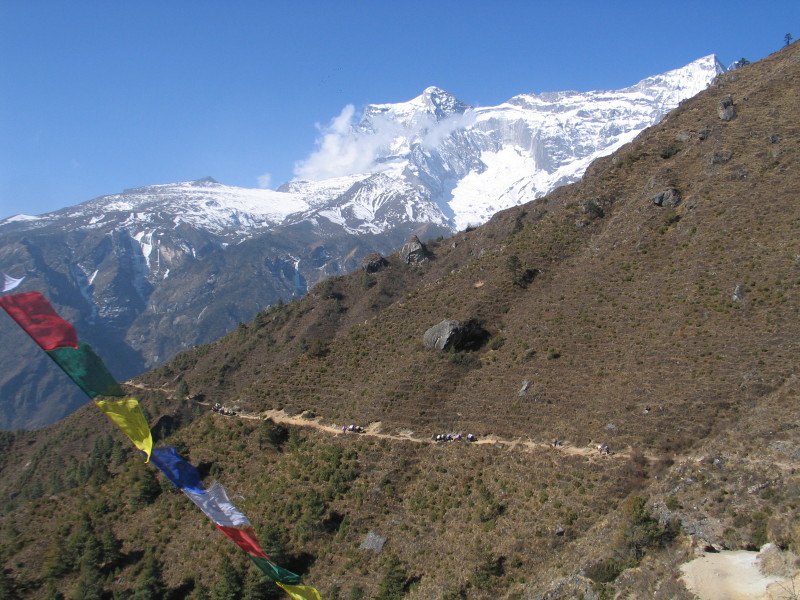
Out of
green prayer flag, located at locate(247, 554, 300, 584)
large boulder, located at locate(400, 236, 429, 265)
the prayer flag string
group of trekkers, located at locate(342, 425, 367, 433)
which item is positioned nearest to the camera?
the prayer flag string

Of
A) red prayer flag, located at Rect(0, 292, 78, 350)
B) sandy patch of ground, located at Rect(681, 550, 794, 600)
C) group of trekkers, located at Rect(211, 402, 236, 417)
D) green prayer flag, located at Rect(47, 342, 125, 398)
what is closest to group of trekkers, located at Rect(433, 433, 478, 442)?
sandy patch of ground, located at Rect(681, 550, 794, 600)

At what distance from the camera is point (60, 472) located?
104 m

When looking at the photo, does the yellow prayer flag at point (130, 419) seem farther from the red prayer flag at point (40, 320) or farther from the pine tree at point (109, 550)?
the pine tree at point (109, 550)

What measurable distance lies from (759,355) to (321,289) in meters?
100

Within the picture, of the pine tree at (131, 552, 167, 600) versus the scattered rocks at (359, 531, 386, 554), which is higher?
the pine tree at (131, 552, 167, 600)

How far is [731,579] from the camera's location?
20.7 m

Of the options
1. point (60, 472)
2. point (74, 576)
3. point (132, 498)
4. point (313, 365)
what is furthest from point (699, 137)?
point (60, 472)

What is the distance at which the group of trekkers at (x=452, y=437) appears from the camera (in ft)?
137

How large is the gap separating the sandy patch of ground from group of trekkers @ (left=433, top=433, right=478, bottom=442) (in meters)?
19.8

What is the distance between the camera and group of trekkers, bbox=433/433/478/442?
41.7 m

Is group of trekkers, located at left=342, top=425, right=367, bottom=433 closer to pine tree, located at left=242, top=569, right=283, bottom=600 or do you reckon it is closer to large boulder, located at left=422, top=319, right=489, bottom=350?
large boulder, located at left=422, top=319, right=489, bottom=350

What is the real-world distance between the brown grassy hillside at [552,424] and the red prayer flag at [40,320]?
24049mm

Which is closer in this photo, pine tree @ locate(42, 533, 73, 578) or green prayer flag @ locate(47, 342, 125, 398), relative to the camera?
green prayer flag @ locate(47, 342, 125, 398)

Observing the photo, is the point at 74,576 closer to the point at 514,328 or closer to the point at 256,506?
the point at 256,506
